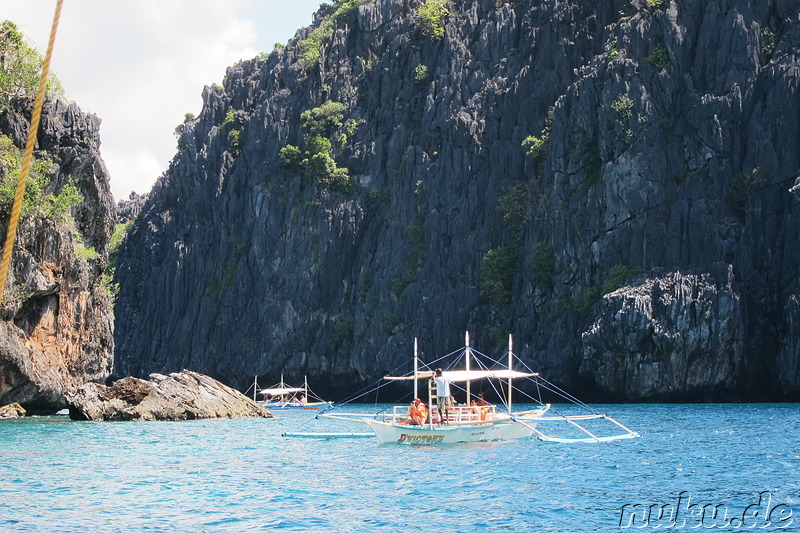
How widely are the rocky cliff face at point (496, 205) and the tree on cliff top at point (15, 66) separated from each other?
154 ft

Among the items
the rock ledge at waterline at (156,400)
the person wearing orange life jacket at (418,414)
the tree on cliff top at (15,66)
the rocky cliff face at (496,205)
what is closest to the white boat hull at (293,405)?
the rocky cliff face at (496,205)

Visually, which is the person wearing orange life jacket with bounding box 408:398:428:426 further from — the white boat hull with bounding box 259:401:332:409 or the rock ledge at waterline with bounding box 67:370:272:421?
the white boat hull with bounding box 259:401:332:409

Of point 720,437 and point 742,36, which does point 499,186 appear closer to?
point 742,36

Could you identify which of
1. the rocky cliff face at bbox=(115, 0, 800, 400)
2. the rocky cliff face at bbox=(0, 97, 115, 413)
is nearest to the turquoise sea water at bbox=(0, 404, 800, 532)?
the rocky cliff face at bbox=(0, 97, 115, 413)

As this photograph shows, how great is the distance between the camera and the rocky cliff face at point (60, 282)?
2138 inches

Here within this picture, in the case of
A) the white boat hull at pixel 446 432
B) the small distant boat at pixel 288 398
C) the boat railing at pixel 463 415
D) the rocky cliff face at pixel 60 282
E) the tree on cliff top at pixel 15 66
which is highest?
the tree on cliff top at pixel 15 66

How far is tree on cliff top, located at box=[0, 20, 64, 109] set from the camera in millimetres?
58969

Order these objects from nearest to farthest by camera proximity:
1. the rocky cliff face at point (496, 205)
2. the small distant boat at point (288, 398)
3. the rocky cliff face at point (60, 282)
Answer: the rocky cliff face at point (60, 282) → the rocky cliff face at point (496, 205) → the small distant boat at point (288, 398)

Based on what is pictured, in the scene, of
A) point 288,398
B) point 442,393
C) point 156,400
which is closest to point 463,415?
point 442,393

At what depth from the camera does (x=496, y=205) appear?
100 metres

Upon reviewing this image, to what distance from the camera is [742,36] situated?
279ft

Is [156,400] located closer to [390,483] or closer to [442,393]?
[442,393]

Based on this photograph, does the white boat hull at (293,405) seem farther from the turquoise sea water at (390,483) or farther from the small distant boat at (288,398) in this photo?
the turquoise sea water at (390,483)

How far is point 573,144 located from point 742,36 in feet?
58.3
